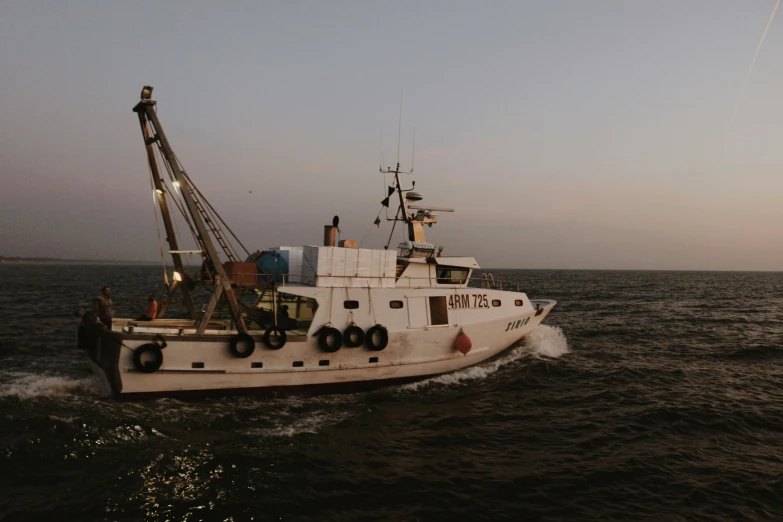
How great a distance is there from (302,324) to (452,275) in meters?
5.51

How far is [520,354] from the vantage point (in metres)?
18.1

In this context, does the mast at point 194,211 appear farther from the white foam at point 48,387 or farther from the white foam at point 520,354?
the white foam at point 520,354

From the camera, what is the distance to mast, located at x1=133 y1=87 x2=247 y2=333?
1182 centimetres

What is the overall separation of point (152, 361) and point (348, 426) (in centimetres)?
538

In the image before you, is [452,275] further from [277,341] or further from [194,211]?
[194,211]

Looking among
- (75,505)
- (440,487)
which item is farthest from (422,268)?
(75,505)

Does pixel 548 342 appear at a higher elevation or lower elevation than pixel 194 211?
lower

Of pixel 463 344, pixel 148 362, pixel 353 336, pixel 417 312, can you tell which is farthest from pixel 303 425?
pixel 463 344

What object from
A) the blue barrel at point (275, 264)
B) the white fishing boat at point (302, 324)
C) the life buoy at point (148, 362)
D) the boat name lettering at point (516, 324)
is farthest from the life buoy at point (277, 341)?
the boat name lettering at point (516, 324)

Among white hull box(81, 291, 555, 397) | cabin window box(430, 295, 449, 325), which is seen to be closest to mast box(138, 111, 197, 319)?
white hull box(81, 291, 555, 397)

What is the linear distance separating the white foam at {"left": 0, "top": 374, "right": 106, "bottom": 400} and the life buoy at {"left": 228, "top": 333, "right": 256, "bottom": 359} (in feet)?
12.6

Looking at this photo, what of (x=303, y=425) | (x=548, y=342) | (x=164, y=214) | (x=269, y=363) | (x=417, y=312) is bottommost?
(x=303, y=425)

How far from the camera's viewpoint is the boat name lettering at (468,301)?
14.3 metres

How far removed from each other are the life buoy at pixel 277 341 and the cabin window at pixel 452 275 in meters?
5.62
